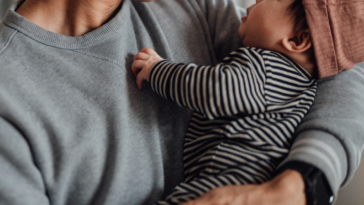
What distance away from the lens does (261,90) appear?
72 centimetres

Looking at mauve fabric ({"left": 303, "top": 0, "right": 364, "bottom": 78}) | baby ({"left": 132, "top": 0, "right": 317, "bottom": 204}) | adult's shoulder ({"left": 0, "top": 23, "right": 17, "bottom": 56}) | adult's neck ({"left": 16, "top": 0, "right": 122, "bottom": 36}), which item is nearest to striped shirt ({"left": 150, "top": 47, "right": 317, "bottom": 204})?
baby ({"left": 132, "top": 0, "right": 317, "bottom": 204})

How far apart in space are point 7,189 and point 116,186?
0.23m

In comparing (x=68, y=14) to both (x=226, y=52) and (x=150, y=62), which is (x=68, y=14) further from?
(x=226, y=52)

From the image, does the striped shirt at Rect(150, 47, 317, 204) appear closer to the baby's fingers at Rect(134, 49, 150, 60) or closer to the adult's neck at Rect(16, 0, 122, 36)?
the baby's fingers at Rect(134, 49, 150, 60)

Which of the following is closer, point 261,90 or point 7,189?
point 7,189

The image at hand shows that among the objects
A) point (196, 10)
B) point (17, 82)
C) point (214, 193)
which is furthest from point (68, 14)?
point (214, 193)

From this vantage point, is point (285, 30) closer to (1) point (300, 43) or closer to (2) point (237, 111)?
(1) point (300, 43)

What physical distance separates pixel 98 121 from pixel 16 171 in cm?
21

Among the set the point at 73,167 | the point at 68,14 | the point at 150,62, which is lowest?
the point at 73,167

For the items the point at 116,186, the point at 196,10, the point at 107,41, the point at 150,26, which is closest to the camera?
the point at 116,186

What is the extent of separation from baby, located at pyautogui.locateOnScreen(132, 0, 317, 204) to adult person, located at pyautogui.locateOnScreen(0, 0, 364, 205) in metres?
0.05

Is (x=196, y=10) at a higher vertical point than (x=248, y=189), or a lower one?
higher

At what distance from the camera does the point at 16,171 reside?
59cm

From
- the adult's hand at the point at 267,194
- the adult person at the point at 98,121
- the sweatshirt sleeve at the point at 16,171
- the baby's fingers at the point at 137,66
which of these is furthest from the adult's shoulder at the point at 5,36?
the adult's hand at the point at 267,194
